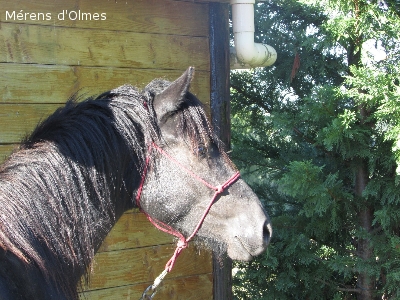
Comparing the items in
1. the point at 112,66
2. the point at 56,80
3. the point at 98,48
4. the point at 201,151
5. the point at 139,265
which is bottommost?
the point at 139,265

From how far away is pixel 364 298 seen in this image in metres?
3.84

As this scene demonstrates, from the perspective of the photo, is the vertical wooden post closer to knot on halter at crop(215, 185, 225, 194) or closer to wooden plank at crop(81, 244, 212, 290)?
wooden plank at crop(81, 244, 212, 290)

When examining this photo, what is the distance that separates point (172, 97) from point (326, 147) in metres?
1.71

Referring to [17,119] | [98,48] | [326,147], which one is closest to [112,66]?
[98,48]

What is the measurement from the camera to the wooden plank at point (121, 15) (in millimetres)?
3066

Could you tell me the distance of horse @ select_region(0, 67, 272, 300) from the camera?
6.52 ft

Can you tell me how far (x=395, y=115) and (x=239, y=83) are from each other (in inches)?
75.2

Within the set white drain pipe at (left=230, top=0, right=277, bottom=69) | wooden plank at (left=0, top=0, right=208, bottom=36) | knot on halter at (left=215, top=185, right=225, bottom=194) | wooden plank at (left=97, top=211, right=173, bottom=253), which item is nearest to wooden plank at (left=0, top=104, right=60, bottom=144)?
wooden plank at (left=0, top=0, right=208, bottom=36)

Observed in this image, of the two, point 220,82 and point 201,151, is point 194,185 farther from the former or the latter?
point 220,82

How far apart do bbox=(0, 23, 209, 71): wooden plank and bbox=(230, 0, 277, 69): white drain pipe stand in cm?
28

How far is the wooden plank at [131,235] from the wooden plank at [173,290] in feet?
0.99

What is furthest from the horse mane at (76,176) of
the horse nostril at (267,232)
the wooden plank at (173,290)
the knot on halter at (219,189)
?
the wooden plank at (173,290)

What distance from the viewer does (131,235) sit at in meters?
3.43

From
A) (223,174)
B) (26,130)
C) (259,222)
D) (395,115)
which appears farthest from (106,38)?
(395,115)
